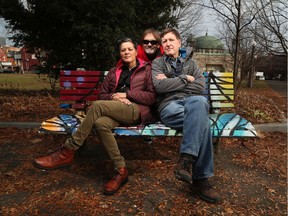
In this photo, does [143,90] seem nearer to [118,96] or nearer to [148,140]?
[118,96]

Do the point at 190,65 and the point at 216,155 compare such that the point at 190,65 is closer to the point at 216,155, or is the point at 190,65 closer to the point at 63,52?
the point at 216,155

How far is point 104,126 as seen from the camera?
288 cm

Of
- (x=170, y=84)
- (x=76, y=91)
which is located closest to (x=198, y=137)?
(x=170, y=84)

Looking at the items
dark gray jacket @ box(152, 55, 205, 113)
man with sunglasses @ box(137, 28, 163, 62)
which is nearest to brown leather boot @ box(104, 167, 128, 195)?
dark gray jacket @ box(152, 55, 205, 113)

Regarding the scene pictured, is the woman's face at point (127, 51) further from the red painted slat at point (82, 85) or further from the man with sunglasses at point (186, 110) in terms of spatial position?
the red painted slat at point (82, 85)

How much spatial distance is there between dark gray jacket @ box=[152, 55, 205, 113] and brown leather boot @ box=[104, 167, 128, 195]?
32.3 inches

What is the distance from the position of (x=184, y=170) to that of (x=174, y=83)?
1.00 metres

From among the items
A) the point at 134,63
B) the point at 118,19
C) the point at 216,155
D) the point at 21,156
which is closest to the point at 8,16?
the point at 118,19

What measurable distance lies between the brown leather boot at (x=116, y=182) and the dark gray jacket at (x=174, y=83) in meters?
0.82

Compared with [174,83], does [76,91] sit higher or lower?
lower

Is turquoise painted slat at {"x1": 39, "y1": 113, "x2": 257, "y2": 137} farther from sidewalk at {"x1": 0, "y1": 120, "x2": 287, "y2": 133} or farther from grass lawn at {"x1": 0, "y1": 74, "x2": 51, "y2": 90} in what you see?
grass lawn at {"x1": 0, "y1": 74, "x2": 51, "y2": 90}

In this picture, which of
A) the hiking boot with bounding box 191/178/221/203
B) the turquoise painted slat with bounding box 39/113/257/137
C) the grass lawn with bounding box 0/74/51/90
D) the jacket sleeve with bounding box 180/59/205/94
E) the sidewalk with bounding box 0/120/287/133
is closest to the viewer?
the hiking boot with bounding box 191/178/221/203

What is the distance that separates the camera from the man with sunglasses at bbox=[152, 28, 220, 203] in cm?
266

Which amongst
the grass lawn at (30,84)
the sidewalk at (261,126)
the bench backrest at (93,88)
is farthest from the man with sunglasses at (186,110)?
the grass lawn at (30,84)
